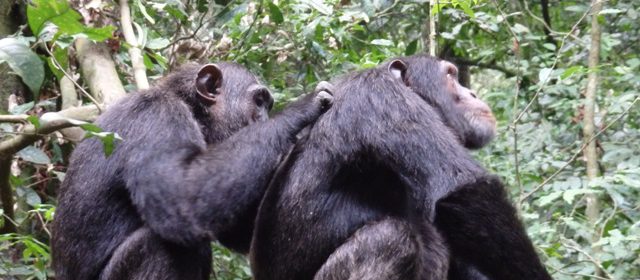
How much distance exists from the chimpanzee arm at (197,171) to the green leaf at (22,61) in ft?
4.89

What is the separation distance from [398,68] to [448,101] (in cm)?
36

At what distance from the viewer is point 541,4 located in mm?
9438

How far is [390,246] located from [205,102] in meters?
1.47

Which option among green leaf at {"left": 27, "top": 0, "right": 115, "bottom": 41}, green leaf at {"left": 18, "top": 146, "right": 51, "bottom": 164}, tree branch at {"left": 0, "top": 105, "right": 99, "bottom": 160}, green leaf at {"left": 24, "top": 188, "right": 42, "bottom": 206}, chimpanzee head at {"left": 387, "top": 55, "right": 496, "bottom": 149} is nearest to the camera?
green leaf at {"left": 27, "top": 0, "right": 115, "bottom": 41}

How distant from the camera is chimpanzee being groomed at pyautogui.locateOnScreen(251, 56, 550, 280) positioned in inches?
162

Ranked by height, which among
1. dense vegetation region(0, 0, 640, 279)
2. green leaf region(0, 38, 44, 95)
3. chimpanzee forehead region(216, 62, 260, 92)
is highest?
green leaf region(0, 38, 44, 95)

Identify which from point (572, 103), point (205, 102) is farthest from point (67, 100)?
point (572, 103)

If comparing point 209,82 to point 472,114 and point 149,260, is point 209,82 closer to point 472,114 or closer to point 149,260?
point 149,260

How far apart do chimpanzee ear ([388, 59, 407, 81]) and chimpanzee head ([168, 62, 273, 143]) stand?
76cm

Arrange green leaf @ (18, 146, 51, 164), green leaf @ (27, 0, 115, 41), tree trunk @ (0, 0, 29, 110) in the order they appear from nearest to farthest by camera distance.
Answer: green leaf @ (27, 0, 115, 41) < green leaf @ (18, 146, 51, 164) < tree trunk @ (0, 0, 29, 110)

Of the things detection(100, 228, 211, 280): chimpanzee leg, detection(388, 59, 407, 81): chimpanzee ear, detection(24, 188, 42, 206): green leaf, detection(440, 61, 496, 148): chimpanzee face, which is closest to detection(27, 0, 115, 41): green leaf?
detection(100, 228, 211, 280): chimpanzee leg

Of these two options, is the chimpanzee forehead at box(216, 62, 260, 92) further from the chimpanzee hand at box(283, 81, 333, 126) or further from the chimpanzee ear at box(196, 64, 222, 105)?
the chimpanzee hand at box(283, 81, 333, 126)

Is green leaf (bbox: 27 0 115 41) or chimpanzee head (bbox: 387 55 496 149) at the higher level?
green leaf (bbox: 27 0 115 41)

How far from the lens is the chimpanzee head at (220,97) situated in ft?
15.6
